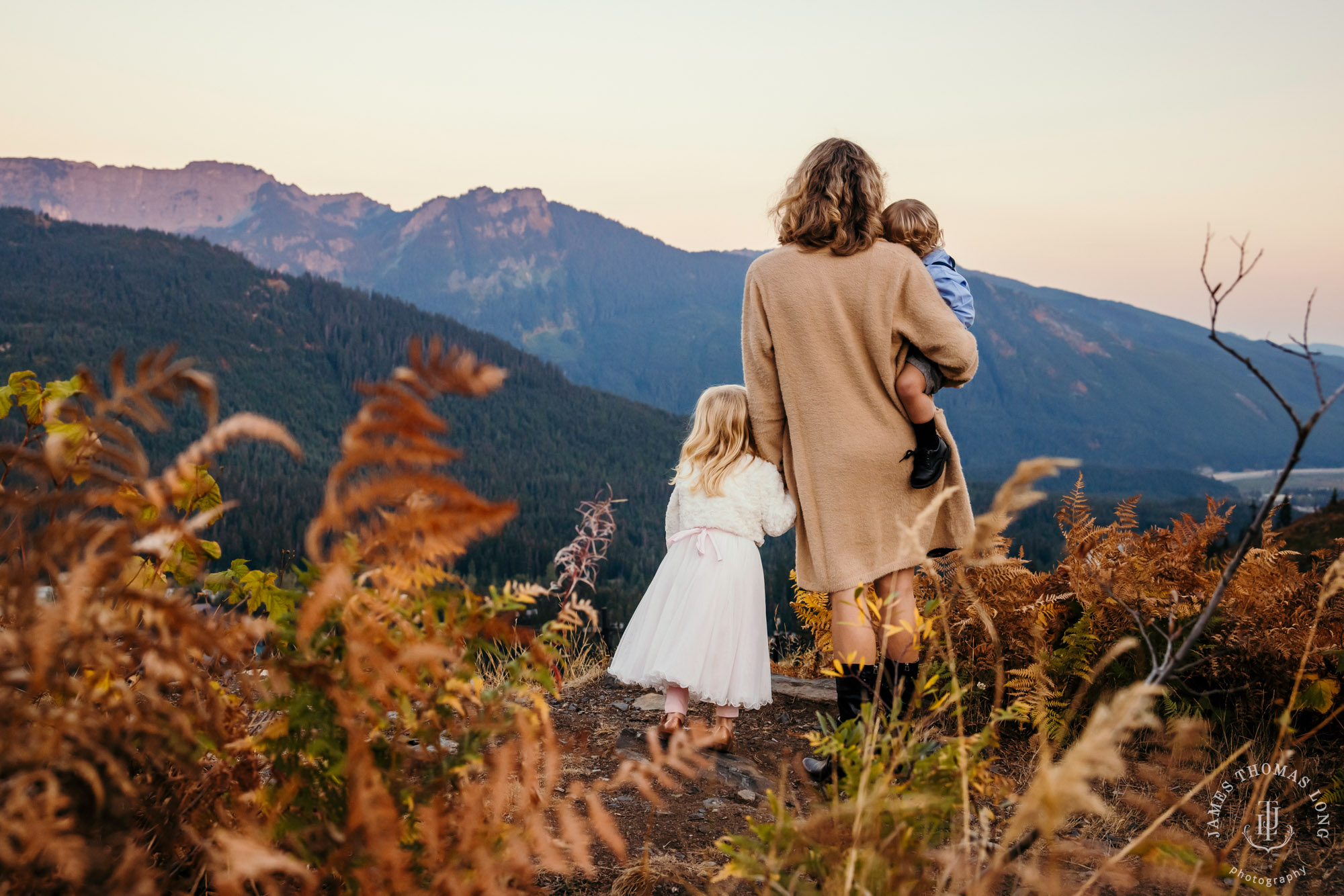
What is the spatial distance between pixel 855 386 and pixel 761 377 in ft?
1.15

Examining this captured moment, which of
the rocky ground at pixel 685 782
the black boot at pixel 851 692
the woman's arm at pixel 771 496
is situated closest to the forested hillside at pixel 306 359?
the rocky ground at pixel 685 782

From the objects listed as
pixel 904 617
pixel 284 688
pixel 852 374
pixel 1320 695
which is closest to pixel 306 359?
pixel 852 374

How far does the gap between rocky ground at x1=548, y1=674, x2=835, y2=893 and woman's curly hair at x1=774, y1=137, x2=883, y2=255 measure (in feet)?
5.54

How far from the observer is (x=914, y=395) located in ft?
8.33

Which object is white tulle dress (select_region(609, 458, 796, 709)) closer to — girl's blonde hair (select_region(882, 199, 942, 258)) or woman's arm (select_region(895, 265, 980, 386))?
woman's arm (select_region(895, 265, 980, 386))

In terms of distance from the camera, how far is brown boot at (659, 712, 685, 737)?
9.57 feet

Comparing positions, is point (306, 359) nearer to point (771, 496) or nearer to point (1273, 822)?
point (771, 496)

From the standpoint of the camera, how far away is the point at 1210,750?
290 centimetres

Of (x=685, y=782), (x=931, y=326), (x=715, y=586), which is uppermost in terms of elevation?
(x=931, y=326)

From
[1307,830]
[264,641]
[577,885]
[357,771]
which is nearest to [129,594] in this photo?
[357,771]

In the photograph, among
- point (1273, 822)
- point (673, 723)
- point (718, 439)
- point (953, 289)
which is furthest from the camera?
point (718, 439)

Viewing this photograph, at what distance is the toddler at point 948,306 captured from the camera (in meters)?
2.55

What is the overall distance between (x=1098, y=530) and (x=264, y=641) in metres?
3.38

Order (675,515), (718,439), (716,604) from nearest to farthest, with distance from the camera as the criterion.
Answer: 1. (716,604)
2. (718,439)
3. (675,515)
